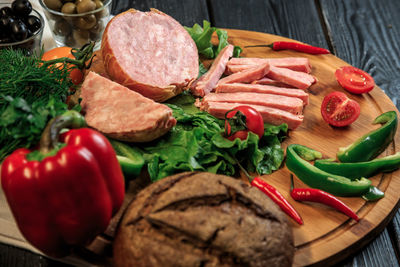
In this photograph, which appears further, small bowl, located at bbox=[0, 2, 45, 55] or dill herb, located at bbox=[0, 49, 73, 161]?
small bowl, located at bbox=[0, 2, 45, 55]

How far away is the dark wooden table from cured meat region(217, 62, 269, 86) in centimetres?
146

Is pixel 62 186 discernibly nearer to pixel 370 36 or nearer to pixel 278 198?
pixel 278 198

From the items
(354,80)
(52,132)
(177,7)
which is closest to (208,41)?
(177,7)

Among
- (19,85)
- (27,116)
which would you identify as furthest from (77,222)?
(19,85)

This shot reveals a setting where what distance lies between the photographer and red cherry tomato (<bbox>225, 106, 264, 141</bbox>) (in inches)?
142

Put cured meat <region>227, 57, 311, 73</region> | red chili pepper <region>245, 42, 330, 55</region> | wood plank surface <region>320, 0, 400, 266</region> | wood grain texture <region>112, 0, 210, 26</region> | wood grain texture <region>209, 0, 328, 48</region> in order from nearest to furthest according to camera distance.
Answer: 1. cured meat <region>227, 57, 311, 73</region>
2. red chili pepper <region>245, 42, 330, 55</region>
3. wood plank surface <region>320, 0, 400, 266</region>
4. wood grain texture <region>209, 0, 328, 48</region>
5. wood grain texture <region>112, 0, 210, 26</region>

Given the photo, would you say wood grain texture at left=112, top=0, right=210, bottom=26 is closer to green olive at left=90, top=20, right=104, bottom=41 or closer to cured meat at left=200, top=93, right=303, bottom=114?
green olive at left=90, top=20, right=104, bottom=41

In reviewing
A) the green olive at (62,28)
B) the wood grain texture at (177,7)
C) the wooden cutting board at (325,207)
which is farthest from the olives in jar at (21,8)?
the wood grain texture at (177,7)

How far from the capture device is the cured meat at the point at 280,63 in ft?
14.7

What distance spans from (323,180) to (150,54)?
2.01 metres

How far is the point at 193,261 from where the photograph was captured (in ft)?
7.75

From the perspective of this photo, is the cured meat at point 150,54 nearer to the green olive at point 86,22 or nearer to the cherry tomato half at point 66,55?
the cherry tomato half at point 66,55

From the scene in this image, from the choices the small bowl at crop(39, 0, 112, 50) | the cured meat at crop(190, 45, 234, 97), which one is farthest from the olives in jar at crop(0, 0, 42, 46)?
the cured meat at crop(190, 45, 234, 97)

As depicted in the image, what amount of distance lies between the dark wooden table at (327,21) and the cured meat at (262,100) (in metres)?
1.43
